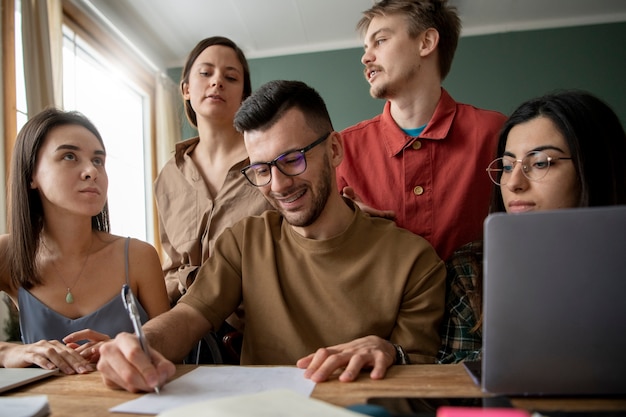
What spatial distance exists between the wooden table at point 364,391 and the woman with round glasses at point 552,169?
1.18ft

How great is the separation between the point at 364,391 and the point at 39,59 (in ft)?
10.5

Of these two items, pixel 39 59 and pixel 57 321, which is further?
pixel 39 59

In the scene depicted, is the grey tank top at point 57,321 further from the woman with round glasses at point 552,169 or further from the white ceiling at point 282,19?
the white ceiling at point 282,19

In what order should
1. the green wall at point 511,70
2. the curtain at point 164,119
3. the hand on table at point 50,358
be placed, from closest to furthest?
the hand on table at point 50,358, the green wall at point 511,70, the curtain at point 164,119

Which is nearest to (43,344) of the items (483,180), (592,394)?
(592,394)

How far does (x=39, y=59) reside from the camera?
3111 mm

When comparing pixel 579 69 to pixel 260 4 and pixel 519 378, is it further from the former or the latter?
pixel 519 378

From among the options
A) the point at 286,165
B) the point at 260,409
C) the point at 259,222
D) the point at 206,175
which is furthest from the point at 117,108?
the point at 260,409

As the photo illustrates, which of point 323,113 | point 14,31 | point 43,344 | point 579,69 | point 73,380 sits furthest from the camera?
point 579,69

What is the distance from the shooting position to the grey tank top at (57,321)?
154cm

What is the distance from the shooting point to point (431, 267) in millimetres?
1395

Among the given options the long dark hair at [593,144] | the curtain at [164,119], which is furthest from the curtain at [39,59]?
the long dark hair at [593,144]

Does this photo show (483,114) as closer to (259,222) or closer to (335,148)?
(335,148)

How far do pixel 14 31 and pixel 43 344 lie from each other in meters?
2.64
